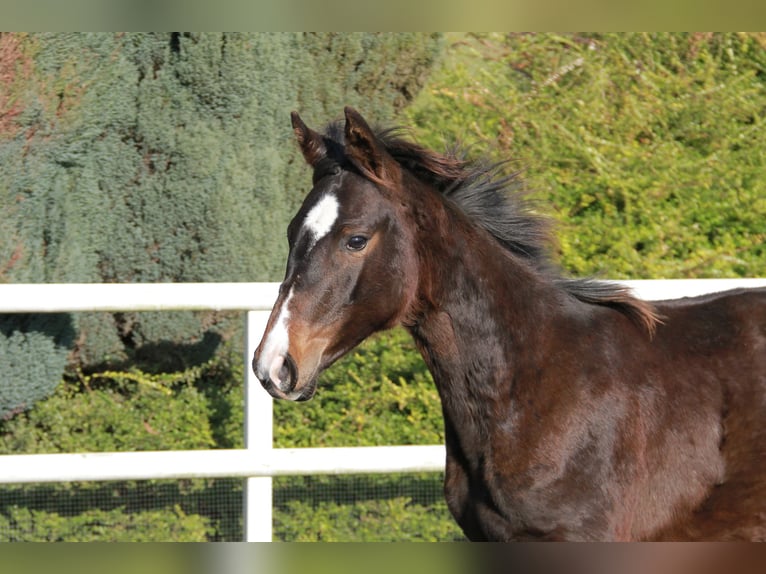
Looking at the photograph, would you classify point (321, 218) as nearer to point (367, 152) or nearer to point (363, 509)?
point (367, 152)

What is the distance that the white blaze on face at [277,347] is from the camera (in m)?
2.71

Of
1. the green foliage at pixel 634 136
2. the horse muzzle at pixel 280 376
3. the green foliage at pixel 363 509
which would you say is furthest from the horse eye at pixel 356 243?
the green foliage at pixel 634 136

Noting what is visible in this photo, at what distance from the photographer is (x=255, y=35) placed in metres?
6.25

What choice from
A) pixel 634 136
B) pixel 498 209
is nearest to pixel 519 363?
pixel 498 209

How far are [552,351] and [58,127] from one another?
412cm

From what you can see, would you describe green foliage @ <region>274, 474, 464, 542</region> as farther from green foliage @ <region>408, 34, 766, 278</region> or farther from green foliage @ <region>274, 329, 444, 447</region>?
green foliage @ <region>408, 34, 766, 278</region>

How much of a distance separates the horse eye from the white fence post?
1.83m

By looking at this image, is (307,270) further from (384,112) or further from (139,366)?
(384,112)

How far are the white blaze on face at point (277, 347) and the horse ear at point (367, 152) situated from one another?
1.53 ft

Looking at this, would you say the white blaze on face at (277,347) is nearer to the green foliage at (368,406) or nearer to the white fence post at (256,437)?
the white fence post at (256,437)

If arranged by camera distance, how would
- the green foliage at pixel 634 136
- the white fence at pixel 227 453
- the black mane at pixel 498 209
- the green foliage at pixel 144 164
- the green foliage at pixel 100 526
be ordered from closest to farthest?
the black mane at pixel 498 209 < the white fence at pixel 227 453 < the green foliage at pixel 100 526 < the green foliage at pixel 144 164 < the green foliage at pixel 634 136

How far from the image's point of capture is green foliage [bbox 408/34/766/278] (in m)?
6.65
